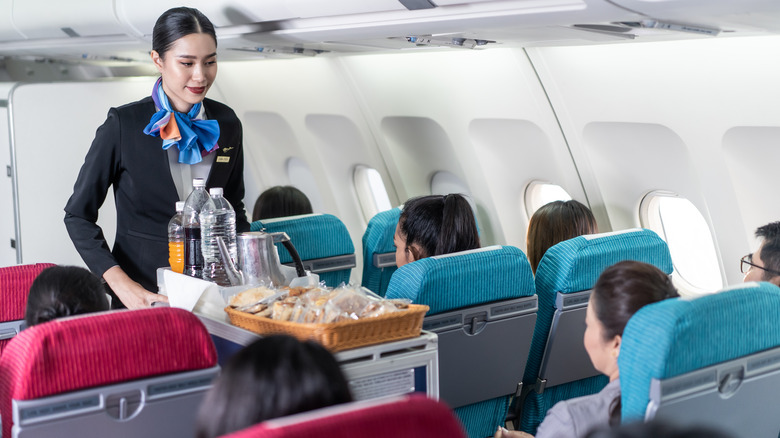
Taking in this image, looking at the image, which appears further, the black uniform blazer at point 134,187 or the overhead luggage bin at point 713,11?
the black uniform blazer at point 134,187

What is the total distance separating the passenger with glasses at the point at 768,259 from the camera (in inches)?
146

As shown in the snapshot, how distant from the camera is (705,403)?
2260mm

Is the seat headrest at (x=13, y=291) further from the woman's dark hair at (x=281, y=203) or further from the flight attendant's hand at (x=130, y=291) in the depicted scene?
the woman's dark hair at (x=281, y=203)

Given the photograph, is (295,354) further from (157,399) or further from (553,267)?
(553,267)

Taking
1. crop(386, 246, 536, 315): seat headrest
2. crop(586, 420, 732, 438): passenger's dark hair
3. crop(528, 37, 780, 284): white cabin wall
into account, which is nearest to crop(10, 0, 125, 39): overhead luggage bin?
crop(528, 37, 780, 284): white cabin wall

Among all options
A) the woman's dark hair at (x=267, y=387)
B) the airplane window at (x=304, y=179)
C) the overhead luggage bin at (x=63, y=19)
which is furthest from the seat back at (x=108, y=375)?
the airplane window at (x=304, y=179)

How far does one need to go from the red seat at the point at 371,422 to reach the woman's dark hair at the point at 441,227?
246cm

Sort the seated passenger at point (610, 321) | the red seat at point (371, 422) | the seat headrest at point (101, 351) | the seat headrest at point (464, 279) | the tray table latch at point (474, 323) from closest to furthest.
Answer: the red seat at point (371, 422)
the seat headrest at point (101, 351)
the seated passenger at point (610, 321)
the seat headrest at point (464, 279)
the tray table latch at point (474, 323)

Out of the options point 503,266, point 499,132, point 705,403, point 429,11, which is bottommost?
point 705,403

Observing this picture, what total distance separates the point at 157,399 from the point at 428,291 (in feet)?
3.28

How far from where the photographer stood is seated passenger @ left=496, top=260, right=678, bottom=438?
2.46 metres

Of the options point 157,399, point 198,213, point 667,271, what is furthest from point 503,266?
point 157,399

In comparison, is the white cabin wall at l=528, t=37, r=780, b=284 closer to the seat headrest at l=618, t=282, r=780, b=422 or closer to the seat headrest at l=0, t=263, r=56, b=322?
the seat headrest at l=618, t=282, r=780, b=422

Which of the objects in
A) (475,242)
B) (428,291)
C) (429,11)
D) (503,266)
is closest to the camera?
(428,291)
